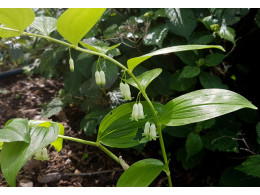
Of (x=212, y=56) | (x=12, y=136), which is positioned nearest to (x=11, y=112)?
(x=12, y=136)

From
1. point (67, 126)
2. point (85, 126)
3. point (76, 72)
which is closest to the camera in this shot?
point (85, 126)

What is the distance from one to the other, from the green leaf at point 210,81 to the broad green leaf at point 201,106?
63 cm

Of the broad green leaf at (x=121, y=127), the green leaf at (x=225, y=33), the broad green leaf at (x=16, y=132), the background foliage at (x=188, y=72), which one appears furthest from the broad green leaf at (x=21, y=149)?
the green leaf at (x=225, y=33)

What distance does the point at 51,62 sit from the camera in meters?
2.13

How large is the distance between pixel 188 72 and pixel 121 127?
646 millimetres

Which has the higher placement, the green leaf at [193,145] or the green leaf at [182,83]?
the green leaf at [182,83]

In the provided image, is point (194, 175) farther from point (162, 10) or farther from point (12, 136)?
point (12, 136)

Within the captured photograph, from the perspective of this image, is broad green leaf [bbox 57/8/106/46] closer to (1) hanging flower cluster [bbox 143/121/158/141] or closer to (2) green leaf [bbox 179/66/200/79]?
(1) hanging flower cluster [bbox 143/121/158/141]

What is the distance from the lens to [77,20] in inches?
39.9

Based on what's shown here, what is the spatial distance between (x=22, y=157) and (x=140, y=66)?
107cm

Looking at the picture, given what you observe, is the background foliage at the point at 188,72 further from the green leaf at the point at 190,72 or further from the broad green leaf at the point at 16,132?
the broad green leaf at the point at 16,132

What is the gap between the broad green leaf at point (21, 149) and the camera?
1.06 metres

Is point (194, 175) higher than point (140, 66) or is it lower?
lower

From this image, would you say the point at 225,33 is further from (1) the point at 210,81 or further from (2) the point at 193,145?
(2) the point at 193,145
